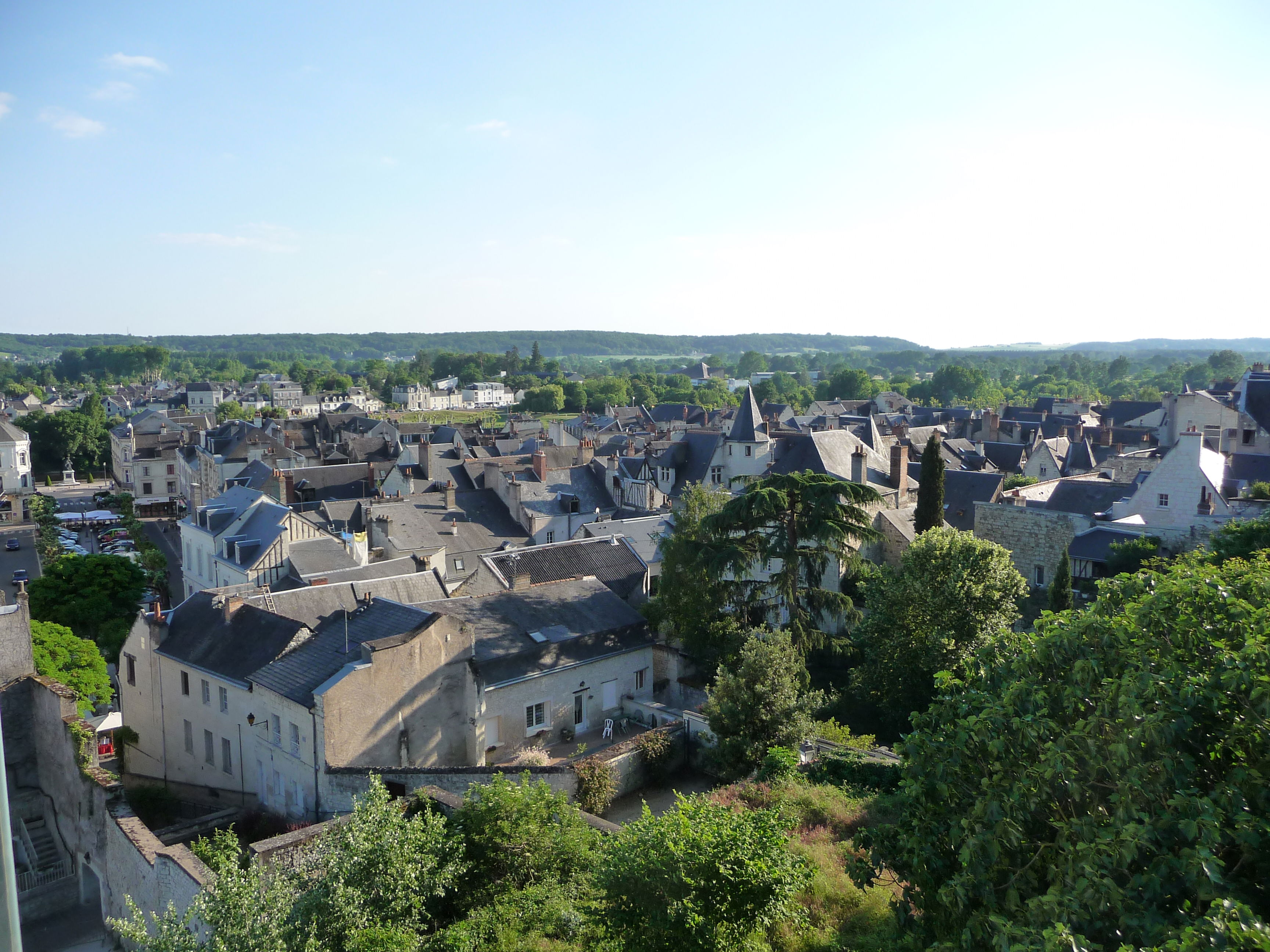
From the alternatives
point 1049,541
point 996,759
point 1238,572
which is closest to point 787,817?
point 996,759

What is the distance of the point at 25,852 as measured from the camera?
25.4m

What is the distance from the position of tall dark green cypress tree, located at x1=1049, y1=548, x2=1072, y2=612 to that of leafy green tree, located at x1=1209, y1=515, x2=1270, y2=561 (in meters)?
A: 5.35

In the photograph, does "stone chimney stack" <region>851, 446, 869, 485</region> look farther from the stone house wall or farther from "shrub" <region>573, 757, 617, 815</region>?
"shrub" <region>573, 757, 617, 815</region>

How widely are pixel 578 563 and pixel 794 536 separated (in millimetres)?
10094

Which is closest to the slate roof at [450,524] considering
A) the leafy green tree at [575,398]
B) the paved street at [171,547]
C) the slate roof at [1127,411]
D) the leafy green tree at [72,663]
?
the leafy green tree at [72,663]

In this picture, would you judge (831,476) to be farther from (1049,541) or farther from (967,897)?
(967,897)

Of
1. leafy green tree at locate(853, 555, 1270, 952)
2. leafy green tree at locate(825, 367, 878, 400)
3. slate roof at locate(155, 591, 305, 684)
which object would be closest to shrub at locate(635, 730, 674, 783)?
slate roof at locate(155, 591, 305, 684)

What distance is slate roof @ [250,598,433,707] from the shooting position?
21.9m

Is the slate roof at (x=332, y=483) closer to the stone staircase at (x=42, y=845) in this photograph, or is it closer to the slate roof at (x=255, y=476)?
the slate roof at (x=255, y=476)

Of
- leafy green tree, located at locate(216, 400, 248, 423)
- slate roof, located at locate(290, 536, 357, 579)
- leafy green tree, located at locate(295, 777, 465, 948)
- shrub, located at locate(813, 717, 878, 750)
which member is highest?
leafy green tree, located at locate(216, 400, 248, 423)

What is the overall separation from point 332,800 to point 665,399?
16604 cm

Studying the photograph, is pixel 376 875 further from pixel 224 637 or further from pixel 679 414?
pixel 679 414

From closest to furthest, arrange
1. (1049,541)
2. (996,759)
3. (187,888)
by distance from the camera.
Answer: (996,759) → (187,888) → (1049,541)

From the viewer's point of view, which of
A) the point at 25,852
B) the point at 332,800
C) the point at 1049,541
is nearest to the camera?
the point at 332,800
